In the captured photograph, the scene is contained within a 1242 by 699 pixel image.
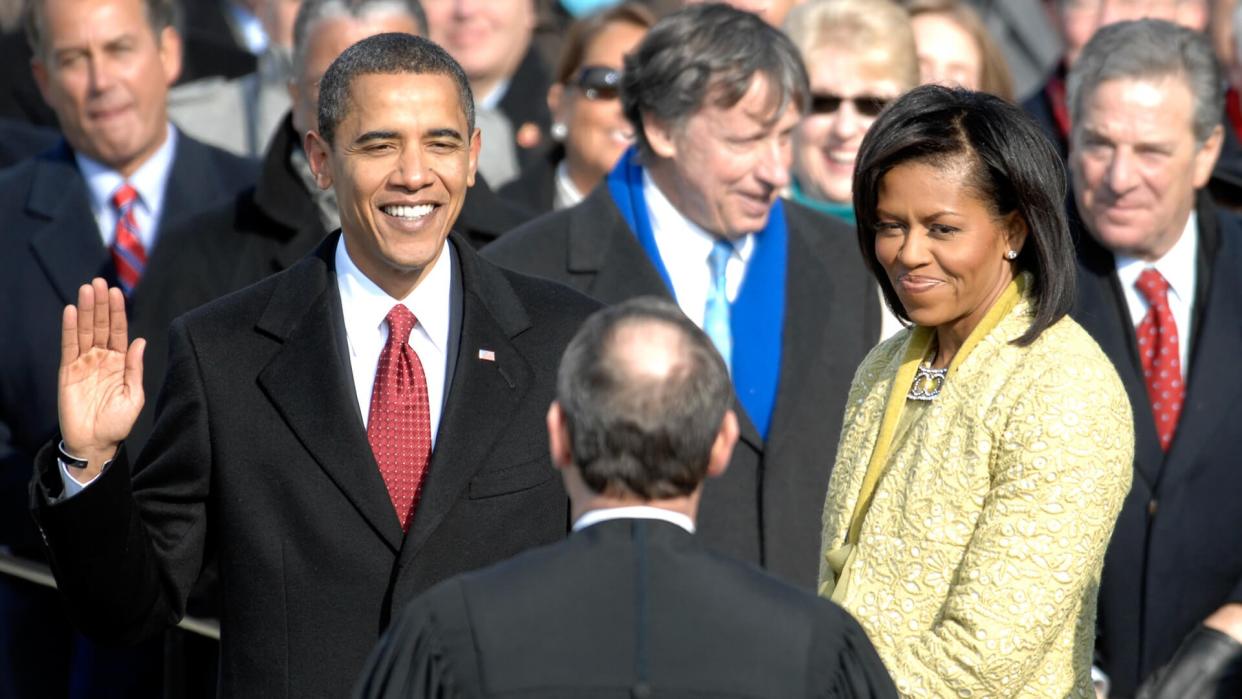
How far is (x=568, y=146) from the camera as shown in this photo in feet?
23.8

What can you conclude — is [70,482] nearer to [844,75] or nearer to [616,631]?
[616,631]

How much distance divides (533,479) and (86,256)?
8.81ft

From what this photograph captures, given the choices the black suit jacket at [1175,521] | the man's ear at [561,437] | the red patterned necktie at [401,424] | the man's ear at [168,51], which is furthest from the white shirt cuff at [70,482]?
the man's ear at [168,51]

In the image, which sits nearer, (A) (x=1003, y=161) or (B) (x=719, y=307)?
(A) (x=1003, y=161)

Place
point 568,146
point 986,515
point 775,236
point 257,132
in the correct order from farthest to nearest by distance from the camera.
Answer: point 257,132
point 568,146
point 775,236
point 986,515

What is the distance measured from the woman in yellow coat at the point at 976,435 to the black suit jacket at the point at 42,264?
2.58 m

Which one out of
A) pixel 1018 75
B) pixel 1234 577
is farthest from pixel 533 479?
pixel 1018 75

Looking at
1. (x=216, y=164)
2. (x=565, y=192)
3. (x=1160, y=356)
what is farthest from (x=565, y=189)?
(x=1160, y=356)

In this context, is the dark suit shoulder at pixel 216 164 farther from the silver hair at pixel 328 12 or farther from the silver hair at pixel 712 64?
the silver hair at pixel 712 64

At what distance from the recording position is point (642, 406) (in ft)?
9.94

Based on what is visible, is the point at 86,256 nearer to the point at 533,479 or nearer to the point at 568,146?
the point at 568,146

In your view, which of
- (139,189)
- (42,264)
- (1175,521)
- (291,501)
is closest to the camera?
(291,501)

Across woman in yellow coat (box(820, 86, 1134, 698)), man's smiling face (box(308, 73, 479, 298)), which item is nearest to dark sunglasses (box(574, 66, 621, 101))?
man's smiling face (box(308, 73, 479, 298))

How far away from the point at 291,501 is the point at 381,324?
42 cm
